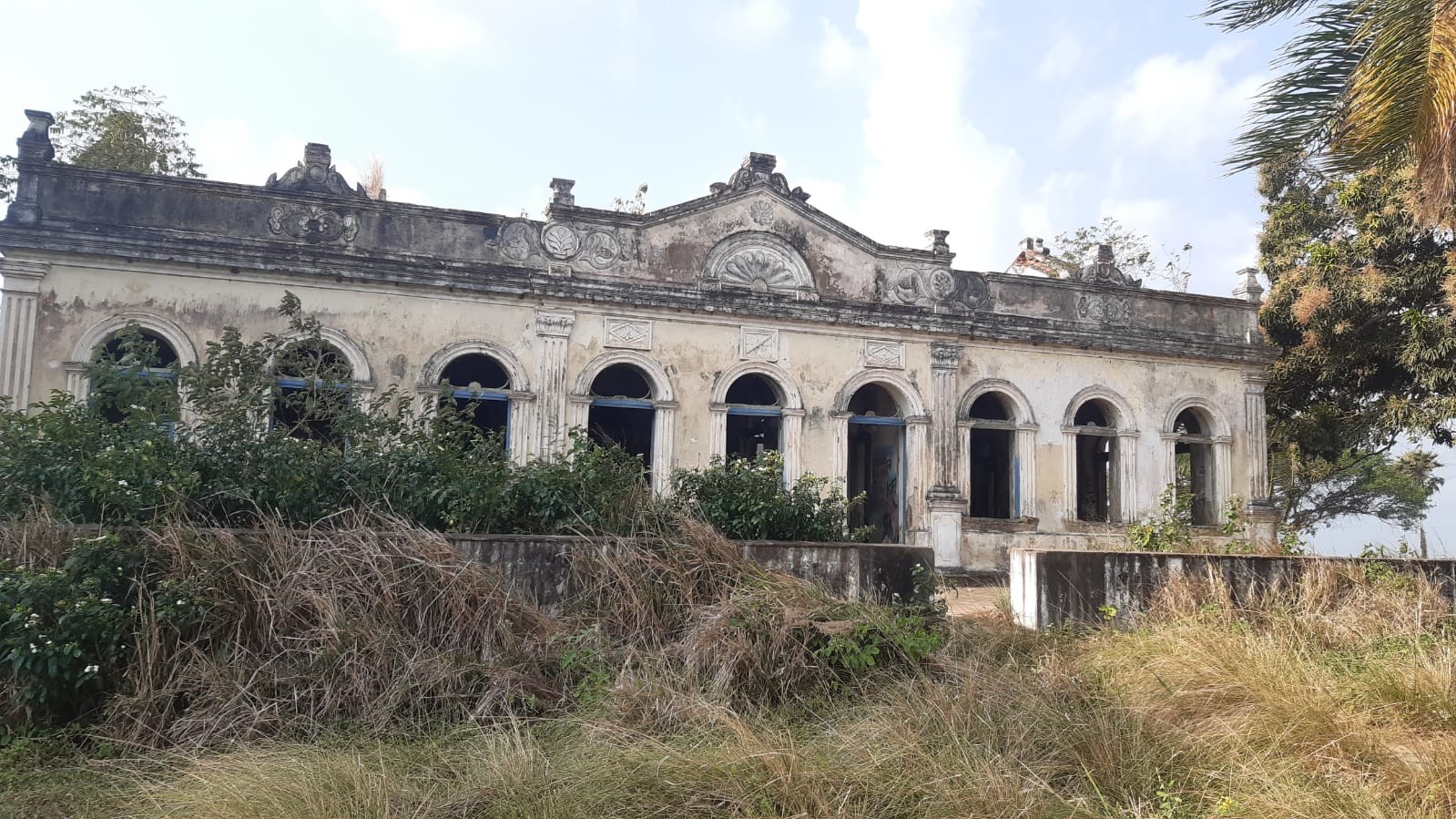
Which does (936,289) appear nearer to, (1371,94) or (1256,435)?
(1256,435)

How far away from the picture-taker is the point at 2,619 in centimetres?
493

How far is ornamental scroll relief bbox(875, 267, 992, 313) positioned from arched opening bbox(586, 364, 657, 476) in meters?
3.63

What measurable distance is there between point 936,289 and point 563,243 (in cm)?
531

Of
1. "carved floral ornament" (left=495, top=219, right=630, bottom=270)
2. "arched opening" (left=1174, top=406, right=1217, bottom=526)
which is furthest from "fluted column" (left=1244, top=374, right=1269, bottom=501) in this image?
"carved floral ornament" (left=495, top=219, right=630, bottom=270)

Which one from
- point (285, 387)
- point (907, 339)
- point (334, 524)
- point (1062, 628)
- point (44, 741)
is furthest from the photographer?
point (907, 339)

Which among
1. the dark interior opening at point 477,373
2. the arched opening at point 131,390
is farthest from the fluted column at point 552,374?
the arched opening at point 131,390

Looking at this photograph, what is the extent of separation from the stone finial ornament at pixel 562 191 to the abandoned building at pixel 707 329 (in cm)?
2

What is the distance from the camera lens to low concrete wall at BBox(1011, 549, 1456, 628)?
7168mm

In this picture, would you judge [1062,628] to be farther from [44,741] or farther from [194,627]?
[44,741]

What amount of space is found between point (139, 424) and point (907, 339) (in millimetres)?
9769

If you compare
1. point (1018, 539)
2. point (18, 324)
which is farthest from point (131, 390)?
point (1018, 539)

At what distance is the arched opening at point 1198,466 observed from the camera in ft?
49.6

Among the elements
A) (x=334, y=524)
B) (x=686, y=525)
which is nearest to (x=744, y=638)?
(x=686, y=525)

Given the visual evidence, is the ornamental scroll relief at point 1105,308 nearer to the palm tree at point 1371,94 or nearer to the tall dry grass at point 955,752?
the palm tree at point 1371,94
